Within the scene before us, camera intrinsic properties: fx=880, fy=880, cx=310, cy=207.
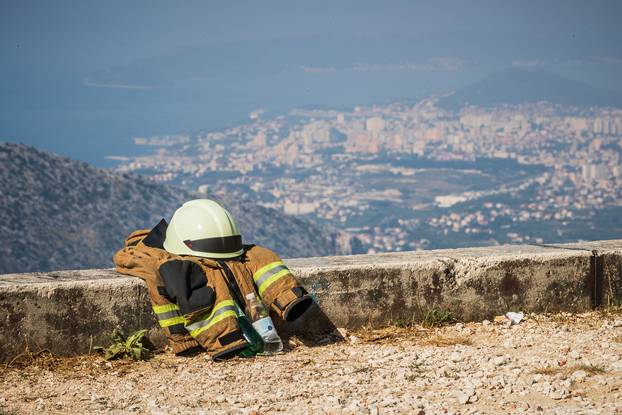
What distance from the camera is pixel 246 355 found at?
6113 mm

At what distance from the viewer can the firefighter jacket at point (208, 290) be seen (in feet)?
19.7

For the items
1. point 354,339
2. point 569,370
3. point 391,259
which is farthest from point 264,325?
point 569,370

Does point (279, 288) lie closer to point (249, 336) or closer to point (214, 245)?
point (249, 336)

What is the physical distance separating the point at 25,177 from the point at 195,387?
6512 cm

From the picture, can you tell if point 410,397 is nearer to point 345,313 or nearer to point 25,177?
point 345,313

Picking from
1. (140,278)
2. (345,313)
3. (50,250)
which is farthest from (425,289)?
(50,250)

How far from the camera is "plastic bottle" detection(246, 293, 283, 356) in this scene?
6.20m

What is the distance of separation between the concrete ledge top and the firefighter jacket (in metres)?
0.24

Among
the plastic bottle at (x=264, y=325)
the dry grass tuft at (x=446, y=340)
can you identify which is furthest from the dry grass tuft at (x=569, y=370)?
the plastic bottle at (x=264, y=325)

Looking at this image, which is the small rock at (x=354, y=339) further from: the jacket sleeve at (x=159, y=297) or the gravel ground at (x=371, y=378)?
the jacket sleeve at (x=159, y=297)

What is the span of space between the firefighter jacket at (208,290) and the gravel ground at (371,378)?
0.60 ft

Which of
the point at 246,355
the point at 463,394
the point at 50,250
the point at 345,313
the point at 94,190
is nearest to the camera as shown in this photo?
the point at 463,394

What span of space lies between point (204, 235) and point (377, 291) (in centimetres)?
145

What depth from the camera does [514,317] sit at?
704cm
